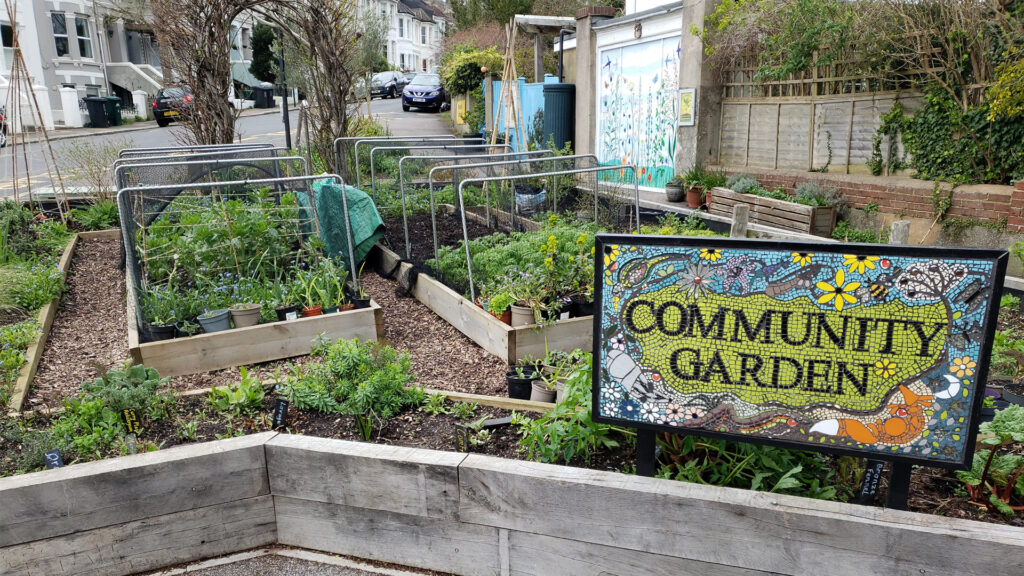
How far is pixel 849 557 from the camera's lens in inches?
97.0

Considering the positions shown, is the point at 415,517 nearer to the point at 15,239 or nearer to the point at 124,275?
the point at 124,275

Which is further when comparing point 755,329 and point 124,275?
point 124,275

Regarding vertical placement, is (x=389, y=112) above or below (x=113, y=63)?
below

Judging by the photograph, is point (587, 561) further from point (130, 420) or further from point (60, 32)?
point (60, 32)

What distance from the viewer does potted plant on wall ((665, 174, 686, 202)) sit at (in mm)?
11984

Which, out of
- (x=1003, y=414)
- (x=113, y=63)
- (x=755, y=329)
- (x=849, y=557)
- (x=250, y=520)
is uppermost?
(x=113, y=63)

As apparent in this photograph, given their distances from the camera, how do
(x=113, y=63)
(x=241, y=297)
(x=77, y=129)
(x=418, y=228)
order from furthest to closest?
(x=113, y=63) < (x=77, y=129) < (x=418, y=228) < (x=241, y=297)

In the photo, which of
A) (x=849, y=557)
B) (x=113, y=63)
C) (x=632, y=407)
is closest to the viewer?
(x=849, y=557)

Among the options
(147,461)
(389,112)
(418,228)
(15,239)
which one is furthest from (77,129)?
(147,461)

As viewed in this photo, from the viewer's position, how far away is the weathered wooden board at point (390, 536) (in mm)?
2953

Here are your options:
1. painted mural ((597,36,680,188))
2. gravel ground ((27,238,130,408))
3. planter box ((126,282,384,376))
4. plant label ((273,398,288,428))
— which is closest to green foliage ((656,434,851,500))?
plant label ((273,398,288,428))

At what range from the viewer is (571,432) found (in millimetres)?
3072

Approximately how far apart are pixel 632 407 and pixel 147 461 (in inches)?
81.9

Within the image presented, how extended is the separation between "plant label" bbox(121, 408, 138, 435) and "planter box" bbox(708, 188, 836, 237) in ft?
26.9
